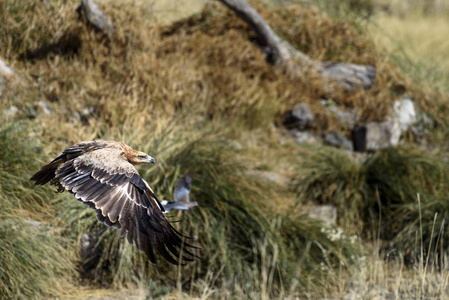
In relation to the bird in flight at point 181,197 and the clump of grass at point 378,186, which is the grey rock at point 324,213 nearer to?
the clump of grass at point 378,186

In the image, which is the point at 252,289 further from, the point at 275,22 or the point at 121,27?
the point at 275,22

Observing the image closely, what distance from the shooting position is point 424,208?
579cm

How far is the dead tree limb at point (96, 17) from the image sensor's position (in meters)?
6.87

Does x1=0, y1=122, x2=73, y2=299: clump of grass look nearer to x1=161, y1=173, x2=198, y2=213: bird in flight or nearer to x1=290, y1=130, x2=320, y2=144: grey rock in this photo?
x1=161, y1=173, x2=198, y2=213: bird in flight

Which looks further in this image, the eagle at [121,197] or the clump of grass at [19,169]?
the clump of grass at [19,169]

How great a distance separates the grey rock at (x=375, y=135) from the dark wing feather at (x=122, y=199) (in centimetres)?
478

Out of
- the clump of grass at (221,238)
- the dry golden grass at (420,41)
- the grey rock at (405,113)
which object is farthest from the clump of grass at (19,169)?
the dry golden grass at (420,41)

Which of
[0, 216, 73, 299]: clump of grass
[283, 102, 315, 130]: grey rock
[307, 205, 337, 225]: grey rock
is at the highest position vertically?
[283, 102, 315, 130]: grey rock

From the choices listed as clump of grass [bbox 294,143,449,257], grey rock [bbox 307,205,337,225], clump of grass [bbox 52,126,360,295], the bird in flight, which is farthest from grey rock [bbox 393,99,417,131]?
the bird in flight

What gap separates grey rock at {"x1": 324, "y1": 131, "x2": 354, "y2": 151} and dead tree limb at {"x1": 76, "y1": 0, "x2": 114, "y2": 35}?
277 cm

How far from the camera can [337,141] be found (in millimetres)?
7586

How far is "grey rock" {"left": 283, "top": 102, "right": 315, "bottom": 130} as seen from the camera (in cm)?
766

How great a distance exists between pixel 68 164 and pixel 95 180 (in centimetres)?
29

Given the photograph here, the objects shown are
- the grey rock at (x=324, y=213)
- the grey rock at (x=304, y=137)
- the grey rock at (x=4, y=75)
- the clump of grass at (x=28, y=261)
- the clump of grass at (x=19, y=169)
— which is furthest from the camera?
the grey rock at (x=304, y=137)
